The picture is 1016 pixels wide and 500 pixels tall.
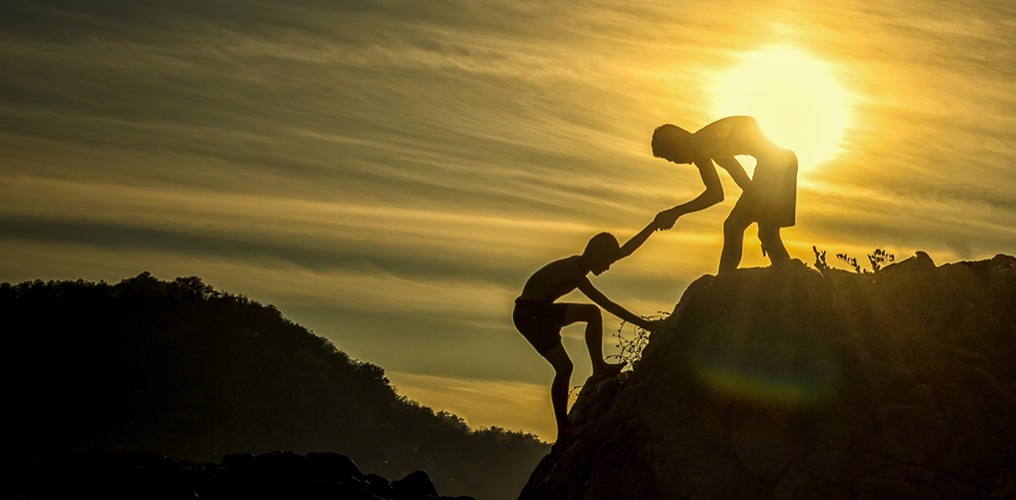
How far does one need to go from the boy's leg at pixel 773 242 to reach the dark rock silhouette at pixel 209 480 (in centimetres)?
673

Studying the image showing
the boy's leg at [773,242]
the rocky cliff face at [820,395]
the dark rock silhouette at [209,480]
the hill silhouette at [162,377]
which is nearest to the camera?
the rocky cliff face at [820,395]

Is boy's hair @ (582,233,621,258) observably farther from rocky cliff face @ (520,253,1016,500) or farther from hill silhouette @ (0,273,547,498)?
hill silhouette @ (0,273,547,498)

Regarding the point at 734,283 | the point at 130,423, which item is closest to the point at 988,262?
the point at 734,283

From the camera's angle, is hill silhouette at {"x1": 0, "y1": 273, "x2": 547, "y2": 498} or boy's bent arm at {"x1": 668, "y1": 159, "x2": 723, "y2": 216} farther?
hill silhouette at {"x1": 0, "y1": 273, "x2": 547, "y2": 498}

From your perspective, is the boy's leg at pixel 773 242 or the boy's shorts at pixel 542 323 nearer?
the boy's shorts at pixel 542 323

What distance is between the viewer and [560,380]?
1812 cm

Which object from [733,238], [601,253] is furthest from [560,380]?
[733,238]

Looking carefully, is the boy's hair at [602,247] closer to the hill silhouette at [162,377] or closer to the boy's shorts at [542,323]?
the boy's shorts at [542,323]

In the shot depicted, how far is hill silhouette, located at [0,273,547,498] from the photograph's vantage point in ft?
160

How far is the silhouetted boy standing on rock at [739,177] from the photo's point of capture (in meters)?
18.2

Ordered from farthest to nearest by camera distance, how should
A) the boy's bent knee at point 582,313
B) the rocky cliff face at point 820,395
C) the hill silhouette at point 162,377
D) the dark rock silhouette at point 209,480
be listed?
the hill silhouette at point 162,377, the dark rock silhouette at point 209,480, the boy's bent knee at point 582,313, the rocky cliff face at point 820,395

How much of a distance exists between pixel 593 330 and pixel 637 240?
4.06 ft

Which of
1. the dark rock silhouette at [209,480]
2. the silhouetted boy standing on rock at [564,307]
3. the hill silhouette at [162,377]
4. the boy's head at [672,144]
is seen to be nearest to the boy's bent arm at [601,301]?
the silhouetted boy standing on rock at [564,307]

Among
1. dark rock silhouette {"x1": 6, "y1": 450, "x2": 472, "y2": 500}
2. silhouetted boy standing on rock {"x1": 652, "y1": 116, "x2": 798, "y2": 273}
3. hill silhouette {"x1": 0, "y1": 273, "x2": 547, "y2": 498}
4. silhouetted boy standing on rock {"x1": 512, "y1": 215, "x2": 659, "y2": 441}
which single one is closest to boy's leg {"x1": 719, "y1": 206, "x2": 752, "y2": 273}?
silhouetted boy standing on rock {"x1": 652, "y1": 116, "x2": 798, "y2": 273}
